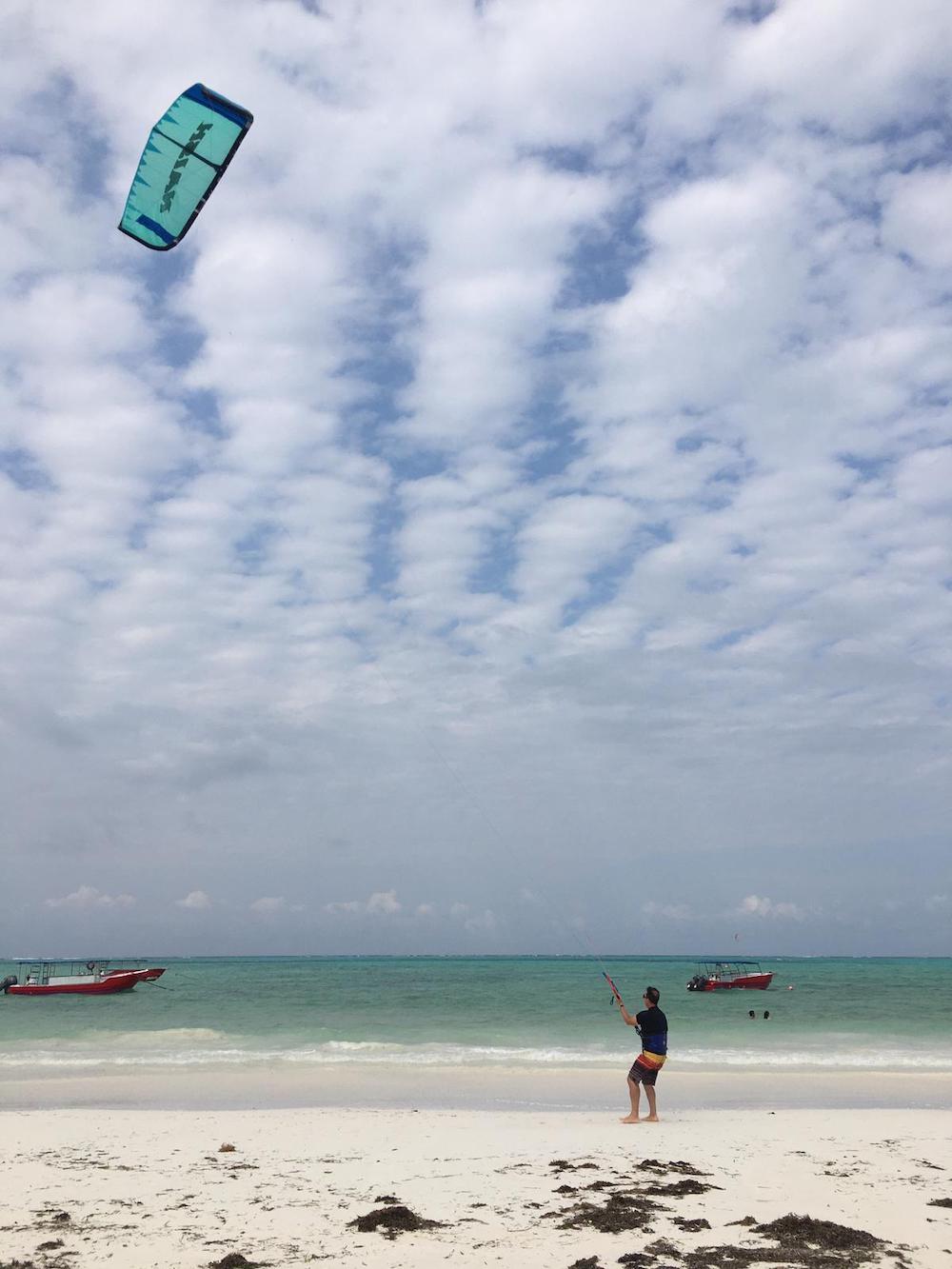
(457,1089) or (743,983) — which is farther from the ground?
(457,1089)

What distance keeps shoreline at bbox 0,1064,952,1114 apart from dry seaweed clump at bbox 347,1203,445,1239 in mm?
5942

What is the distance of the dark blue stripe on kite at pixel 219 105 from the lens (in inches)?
369

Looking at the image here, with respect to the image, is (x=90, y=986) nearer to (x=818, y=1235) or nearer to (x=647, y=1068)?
(x=647, y=1068)

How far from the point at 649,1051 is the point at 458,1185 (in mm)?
3668

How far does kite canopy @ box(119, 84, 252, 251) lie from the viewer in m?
9.45

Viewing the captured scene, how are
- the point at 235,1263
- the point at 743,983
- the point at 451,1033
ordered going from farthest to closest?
the point at 743,983 → the point at 451,1033 → the point at 235,1263

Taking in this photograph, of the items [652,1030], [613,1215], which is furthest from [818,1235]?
[652,1030]

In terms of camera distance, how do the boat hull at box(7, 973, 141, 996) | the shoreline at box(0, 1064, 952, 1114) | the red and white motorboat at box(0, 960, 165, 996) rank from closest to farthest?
the shoreline at box(0, 1064, 952, 1114)
the boat hull at box(7, 973, 141, 996)
the red and white motorboat at box(0, 960, 165, 996)

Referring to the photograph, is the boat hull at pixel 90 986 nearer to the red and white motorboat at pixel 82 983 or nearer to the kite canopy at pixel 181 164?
the red and white motorboat at pixel 82 983

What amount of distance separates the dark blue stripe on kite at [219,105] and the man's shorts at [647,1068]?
11.0 metres

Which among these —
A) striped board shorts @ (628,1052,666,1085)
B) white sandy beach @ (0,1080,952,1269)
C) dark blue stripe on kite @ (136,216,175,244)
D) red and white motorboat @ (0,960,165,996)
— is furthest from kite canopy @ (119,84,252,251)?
red and white motorboat @ (0,960,165,996)

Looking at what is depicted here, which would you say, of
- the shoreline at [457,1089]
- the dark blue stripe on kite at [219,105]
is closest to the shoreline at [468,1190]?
the shoreline at [457,1089]

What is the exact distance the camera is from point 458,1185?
780 centimetres

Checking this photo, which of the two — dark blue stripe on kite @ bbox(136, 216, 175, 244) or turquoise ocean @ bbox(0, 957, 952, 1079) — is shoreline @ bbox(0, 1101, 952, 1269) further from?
dark blue stripe on kite @ bbox(136, 216, 175, 244)
